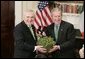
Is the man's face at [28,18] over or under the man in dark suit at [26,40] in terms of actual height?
over

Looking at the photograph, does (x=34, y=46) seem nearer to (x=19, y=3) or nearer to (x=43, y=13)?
(x=43, y=13)

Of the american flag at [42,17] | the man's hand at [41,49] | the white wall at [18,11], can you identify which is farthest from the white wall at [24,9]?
the man's hand at [41,49]

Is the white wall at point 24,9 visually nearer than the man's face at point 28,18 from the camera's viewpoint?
No

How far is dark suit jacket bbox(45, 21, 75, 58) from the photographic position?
2830 millimetres

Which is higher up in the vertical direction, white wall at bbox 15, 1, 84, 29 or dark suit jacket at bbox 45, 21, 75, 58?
white wall at bbox 15, 1, 84, 29

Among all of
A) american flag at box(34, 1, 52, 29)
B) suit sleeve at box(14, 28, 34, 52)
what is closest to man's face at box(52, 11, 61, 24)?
suit sleeve at box(14, 28, 34, 52)

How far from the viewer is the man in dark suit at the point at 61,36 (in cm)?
283

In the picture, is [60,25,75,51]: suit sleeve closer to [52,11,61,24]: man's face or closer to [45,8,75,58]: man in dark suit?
[45,8,75,58]: man in dark suit

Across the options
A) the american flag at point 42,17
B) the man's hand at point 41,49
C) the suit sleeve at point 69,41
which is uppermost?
the american flag at point 42,17

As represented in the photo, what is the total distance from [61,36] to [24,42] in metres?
0.41

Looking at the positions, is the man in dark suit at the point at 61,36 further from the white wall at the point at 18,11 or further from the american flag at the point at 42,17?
the white wall at the point at 18,11

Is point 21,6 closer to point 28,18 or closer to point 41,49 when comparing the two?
point 28,18

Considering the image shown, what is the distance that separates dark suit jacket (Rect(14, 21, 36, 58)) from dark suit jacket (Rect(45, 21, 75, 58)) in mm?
212

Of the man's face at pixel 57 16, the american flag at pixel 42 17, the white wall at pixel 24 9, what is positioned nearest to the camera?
the man's face at pixel 57 16
